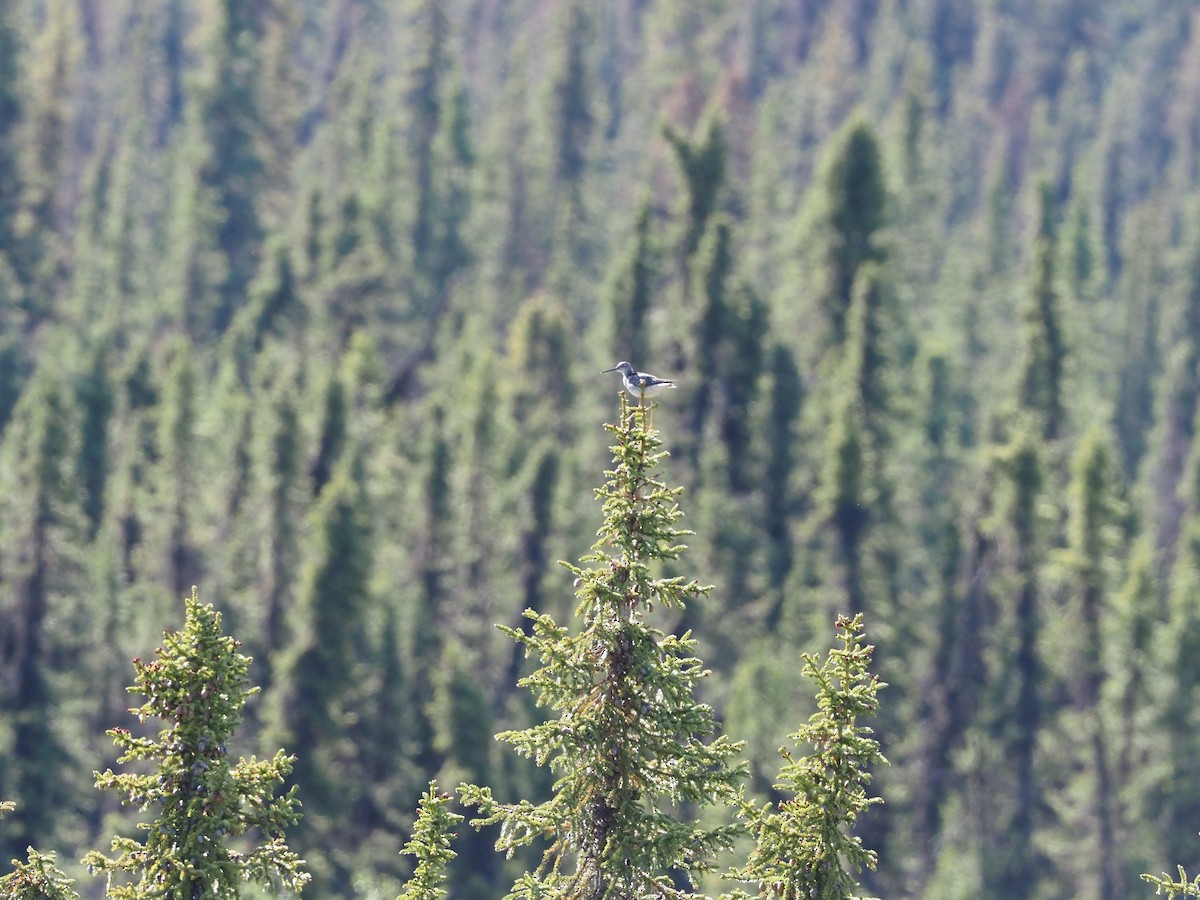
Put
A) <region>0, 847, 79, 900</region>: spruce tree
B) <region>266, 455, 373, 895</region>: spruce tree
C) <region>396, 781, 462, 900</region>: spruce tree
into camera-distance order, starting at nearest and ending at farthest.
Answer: <region>0, 847, 79, 900</region>: spruce tree < <region>396, 781, 462, 900</region>: spruce tree < <region>266, 455, 373, 895</region>: spruce tree

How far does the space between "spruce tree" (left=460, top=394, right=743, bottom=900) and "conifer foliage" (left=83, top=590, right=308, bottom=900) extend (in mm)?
1962

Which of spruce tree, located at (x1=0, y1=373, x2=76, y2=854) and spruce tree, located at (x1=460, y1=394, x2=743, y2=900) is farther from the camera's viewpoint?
spruce tree, located at (x1=0, y1=373, x2=76, y2=854)

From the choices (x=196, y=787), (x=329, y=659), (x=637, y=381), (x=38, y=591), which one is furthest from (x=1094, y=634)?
(x=196, y=787)

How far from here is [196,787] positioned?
18.3 meters

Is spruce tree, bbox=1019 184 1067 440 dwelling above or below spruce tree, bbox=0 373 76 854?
above

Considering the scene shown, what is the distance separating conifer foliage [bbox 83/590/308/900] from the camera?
59.4ft

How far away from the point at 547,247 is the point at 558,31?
1236 centimetres

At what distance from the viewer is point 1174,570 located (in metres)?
80.2

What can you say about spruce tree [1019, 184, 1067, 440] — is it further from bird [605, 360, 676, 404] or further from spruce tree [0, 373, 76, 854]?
bird [605, 360, 676, 404]

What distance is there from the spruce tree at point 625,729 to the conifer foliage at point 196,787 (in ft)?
6.44

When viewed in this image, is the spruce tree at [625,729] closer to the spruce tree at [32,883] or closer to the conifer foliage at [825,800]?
the conifer foliage at [825,800]

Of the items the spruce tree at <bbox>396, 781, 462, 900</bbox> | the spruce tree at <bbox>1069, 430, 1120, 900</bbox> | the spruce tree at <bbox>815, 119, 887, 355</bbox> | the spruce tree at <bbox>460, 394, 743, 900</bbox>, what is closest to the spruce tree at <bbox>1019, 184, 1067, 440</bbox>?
the spruce tree at <bbox>1069, 430, 1120, 900</bbox>

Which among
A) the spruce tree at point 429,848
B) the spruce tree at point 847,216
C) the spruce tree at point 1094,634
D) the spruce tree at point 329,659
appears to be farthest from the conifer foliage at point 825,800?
the spruce tree at point 847,216

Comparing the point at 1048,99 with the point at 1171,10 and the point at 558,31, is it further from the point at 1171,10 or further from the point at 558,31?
the point at 558,31
